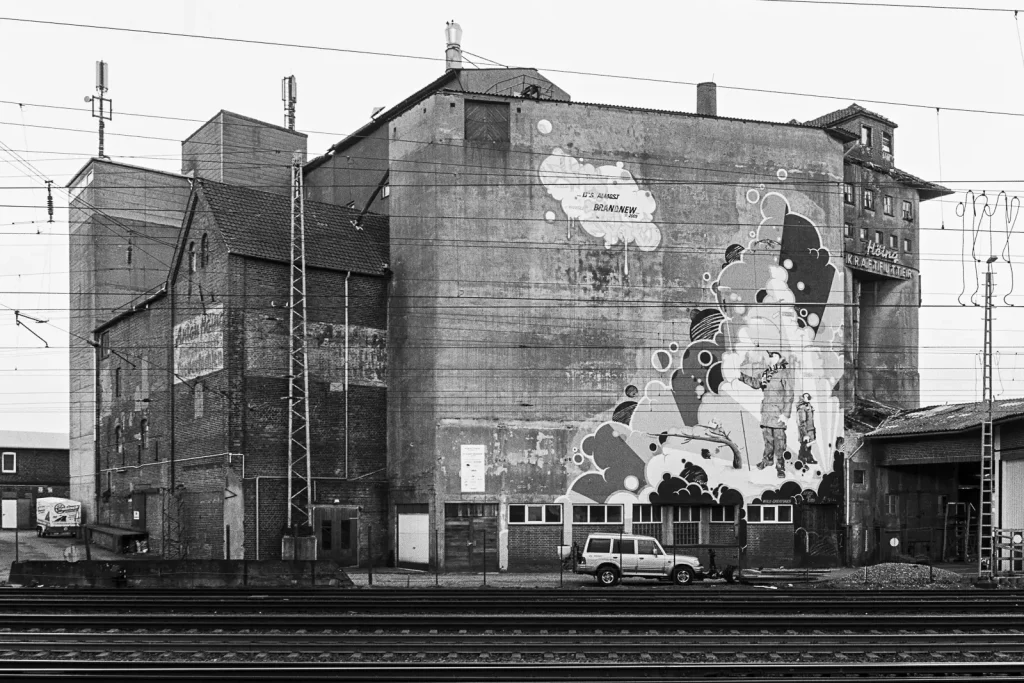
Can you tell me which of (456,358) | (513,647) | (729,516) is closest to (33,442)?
(456,358)

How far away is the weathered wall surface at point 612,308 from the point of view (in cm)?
4178

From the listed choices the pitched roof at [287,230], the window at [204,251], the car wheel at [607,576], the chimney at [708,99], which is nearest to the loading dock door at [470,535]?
the car wheel at [607,576]

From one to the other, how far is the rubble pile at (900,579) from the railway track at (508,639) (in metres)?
9.35

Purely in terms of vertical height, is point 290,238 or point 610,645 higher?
point 290,238

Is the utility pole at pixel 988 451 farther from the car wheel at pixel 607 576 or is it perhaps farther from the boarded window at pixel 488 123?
the boarded window at pixel 488 123

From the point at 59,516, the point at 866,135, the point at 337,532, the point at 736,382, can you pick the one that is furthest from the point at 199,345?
the point at 866,135

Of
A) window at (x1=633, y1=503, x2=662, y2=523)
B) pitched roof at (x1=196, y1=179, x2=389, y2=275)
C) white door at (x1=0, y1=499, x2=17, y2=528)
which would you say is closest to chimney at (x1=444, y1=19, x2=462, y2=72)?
pitched roof at (x1=196, y1=179, x2=389, y2=275)

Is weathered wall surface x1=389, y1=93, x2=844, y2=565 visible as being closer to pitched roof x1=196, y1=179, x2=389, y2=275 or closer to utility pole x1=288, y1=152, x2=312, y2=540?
pitched roof x1=196, y1=179, x2=389, y2=275

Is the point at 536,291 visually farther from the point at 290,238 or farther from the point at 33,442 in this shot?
the point at 33,442

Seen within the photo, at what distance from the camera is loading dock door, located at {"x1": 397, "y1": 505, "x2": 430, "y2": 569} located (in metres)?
41.0

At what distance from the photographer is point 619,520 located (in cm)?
4238

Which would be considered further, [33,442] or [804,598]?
[33,442]

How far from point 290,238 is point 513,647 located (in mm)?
27094

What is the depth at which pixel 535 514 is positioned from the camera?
1640 inches
